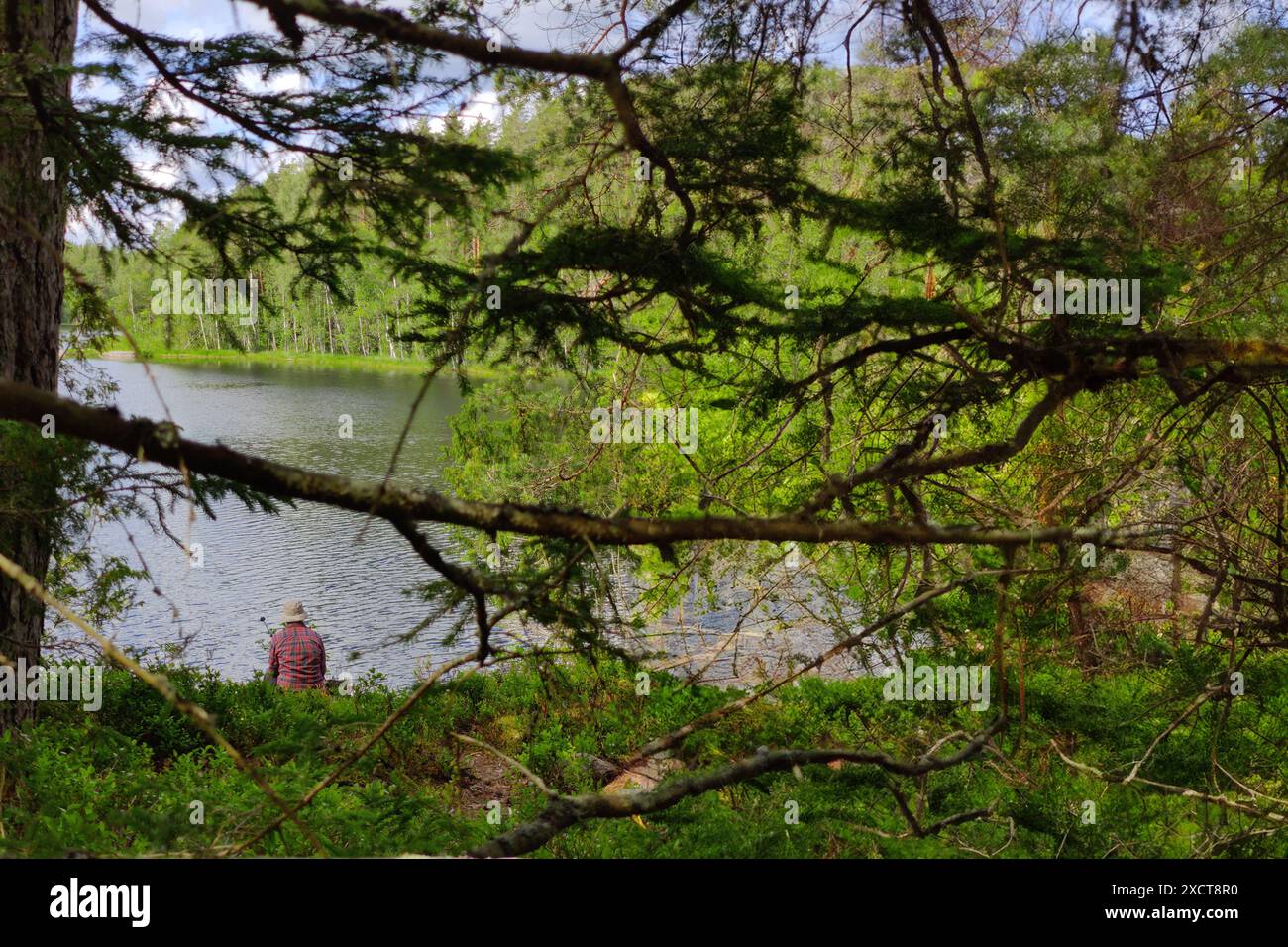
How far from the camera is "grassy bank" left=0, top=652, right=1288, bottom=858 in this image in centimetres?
331

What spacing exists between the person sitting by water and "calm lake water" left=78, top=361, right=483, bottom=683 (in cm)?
84

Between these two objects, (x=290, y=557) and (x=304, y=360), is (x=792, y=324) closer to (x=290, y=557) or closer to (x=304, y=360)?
(x=290, y=557)

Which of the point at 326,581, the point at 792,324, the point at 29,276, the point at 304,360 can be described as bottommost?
the point at 326,581

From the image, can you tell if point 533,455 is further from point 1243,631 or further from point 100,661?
point 1243,631

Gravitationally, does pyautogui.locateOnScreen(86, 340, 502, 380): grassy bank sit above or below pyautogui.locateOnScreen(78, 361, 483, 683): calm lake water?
above

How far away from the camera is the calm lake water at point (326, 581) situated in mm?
11664

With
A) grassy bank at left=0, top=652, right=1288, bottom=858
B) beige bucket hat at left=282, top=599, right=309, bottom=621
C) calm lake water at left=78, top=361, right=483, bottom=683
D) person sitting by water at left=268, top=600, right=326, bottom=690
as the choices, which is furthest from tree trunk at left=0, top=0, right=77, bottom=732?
person sitting by water at left=268, top=600, right=326, bottom=690

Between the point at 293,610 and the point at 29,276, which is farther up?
the point at 29,276

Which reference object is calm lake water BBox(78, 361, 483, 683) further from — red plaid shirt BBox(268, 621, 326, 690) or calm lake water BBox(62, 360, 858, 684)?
red plaid shirt BBox(268, 621, 326, 690)

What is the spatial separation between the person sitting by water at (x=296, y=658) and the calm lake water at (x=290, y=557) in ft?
2.76

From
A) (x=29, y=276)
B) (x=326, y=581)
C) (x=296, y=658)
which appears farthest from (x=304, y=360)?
(x=29, y=276)

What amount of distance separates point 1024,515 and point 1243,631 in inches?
46.7

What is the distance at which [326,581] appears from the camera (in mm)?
15945

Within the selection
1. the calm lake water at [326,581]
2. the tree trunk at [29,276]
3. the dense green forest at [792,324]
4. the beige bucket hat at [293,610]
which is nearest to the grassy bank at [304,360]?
the calm lake water at [326,581]
